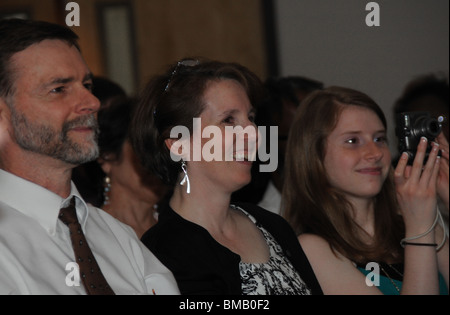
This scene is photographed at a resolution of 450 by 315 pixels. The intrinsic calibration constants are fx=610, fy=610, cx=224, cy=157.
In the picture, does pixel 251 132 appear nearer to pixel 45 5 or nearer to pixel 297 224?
pixel 297 224

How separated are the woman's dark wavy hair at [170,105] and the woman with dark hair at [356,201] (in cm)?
33

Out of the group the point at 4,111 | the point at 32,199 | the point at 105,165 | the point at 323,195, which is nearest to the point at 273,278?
the point at 323,195

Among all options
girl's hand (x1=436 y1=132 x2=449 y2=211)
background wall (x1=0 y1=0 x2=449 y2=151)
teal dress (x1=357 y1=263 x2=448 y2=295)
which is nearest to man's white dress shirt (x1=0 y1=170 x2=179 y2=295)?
teal dress (x1=357 y1=263 x2=448 y2=295)

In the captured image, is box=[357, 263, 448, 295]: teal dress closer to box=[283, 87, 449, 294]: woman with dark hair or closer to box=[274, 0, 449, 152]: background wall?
box=[283, 87, 449, 294]: woman with dark hair

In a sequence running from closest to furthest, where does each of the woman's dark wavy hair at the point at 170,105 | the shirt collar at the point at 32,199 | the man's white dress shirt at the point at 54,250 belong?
the man's white dress shirt at the point at 54,250 → the shirt collar at the point at 32,199 → the woman's dark wavy hair at the point at 170,105

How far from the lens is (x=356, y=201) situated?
207 centimetres

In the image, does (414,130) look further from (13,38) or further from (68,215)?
(13,38)

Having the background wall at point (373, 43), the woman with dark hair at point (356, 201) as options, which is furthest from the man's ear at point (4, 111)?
the background wall at point (373, 43)

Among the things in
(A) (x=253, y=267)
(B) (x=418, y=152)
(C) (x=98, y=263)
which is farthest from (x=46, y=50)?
(B) (x=418, y=152)

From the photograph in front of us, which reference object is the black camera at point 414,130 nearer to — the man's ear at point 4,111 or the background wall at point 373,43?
the man's ear at point 4,111

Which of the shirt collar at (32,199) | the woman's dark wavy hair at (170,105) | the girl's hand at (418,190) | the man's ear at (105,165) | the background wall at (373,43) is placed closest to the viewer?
the shirt collar at (32,199)

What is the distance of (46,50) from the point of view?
156 cm

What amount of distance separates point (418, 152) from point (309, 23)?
198 cm

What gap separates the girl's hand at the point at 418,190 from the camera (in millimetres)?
1847
